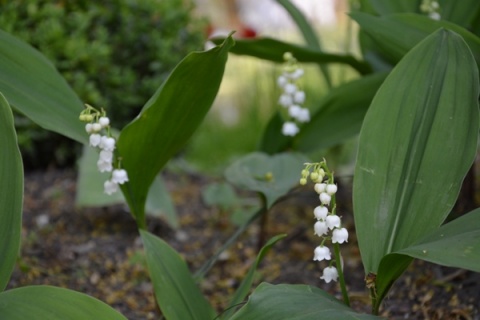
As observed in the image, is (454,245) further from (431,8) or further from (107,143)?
(431,8)

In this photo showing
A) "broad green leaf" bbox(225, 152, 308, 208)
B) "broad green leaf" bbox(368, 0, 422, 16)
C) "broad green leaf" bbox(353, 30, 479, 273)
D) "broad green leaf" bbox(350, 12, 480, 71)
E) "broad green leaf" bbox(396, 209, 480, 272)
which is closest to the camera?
"broad green leaf" bbox(396, 209, 480, 272)

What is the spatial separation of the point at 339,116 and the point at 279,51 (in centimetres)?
28

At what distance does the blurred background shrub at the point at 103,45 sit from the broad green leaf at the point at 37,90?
1.31m

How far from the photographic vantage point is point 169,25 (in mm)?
3734

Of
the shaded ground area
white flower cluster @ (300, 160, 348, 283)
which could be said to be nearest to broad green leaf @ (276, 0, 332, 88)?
the shaded ground area

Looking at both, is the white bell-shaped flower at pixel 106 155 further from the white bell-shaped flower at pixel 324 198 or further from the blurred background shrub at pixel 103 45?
the blurred background shrub at pixel 103 45

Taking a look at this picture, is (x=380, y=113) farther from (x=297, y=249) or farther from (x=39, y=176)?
(x=39, y=176)

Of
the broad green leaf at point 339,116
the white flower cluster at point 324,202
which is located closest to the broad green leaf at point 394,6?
the broad green leaf at point 339,116

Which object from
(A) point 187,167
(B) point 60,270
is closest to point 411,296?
(B) point 60,270

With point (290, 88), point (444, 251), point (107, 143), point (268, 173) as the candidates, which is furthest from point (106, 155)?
point (444, 251)

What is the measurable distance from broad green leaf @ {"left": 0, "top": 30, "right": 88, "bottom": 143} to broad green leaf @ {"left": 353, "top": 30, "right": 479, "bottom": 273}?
0.72 metres

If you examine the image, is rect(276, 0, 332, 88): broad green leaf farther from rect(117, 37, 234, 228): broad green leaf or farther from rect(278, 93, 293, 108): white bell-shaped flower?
rect(117, 37, 234, 228): broad green leaf

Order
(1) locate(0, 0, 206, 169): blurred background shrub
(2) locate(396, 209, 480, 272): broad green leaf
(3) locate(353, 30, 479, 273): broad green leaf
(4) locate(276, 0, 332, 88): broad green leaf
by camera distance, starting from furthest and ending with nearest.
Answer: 1. (1) locate(0, 0, 206, 169): blurred background shrub
2. (4) locate(276, 0, 332, 88): broad green leaf
3. (3) locate(353, 30, 479, 273): broad green leaf
4. (2) locate(396, 209, 480, 272): broad green leaf

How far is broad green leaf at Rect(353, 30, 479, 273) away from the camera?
160 cm
